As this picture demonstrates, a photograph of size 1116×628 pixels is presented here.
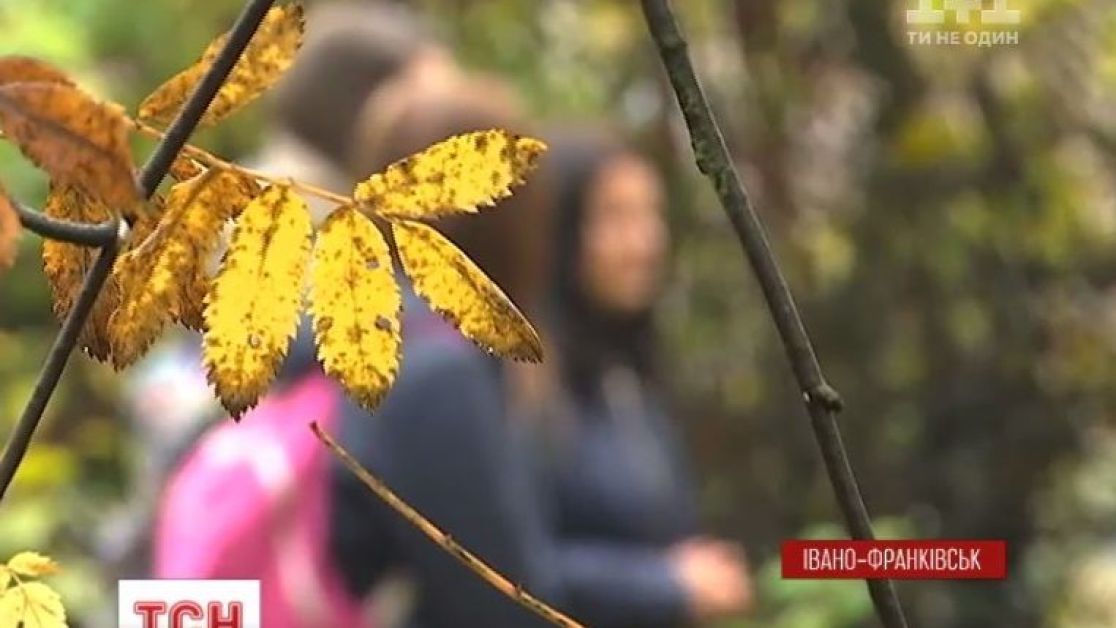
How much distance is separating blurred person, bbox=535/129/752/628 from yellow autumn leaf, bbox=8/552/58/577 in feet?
2.50

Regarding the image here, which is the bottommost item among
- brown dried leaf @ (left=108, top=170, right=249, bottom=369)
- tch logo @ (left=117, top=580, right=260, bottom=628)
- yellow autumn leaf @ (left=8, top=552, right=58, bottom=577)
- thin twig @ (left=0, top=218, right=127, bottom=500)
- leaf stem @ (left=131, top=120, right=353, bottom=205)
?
yellow autumn leaf @ (left=8, top=552, right=58, bottom=577)

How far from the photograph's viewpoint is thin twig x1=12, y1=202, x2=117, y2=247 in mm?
283

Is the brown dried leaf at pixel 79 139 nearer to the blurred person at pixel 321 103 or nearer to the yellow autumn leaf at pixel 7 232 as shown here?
the yellow autumn leaf at pixel 7 232

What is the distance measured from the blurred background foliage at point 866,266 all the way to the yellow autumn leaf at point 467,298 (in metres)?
0.80

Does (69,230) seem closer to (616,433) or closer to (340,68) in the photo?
(340,68)

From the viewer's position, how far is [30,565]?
346 millimetres

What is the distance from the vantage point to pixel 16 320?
127 centimetres

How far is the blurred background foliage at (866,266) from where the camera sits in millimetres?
1180

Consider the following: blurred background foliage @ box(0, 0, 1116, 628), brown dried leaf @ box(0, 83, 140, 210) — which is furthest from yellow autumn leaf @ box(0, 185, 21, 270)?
blurred background foliage @ box(0, 0, 1116, 628)

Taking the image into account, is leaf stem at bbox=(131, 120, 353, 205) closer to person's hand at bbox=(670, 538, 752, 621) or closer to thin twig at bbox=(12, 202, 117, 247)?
thin twig at bbox=(12, 202, 117, 247)

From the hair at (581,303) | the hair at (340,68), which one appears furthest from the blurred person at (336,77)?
the hair at (581,303)

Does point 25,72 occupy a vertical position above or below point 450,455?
below
